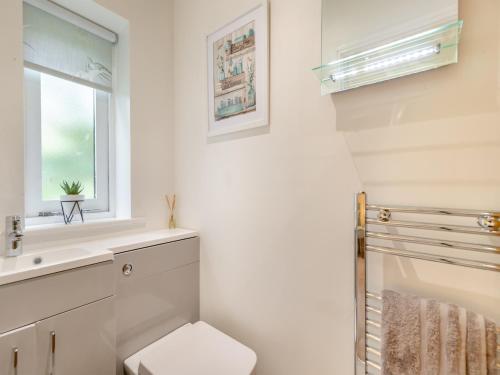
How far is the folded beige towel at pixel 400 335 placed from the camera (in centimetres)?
73

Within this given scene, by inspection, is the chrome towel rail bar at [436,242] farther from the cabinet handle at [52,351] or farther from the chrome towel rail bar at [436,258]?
the cabinet handle at [52,351]

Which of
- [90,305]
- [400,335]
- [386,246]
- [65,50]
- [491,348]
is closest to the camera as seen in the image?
[491,348]

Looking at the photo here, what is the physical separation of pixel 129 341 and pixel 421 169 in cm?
149

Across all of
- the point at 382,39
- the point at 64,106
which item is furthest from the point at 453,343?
the point at 64,106

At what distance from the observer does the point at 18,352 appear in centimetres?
81

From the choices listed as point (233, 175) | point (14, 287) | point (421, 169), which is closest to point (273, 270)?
point (233, 175)

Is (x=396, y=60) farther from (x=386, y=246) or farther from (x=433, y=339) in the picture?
(x=433, y=339)

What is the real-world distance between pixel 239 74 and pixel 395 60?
771 mm

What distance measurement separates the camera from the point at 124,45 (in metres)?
1.53

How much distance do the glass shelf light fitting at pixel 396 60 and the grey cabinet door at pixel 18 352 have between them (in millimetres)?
1438

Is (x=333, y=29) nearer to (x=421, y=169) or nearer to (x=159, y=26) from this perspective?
(x=421, y=169)

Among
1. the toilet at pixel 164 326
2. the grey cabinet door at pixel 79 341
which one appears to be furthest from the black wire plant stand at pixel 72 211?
the grey cabinet door at pixel 79 341

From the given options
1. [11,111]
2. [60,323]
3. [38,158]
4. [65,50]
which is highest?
[65,50]

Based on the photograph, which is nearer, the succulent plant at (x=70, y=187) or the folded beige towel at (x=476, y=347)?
the folded beige towel at (x=476, y=347)
